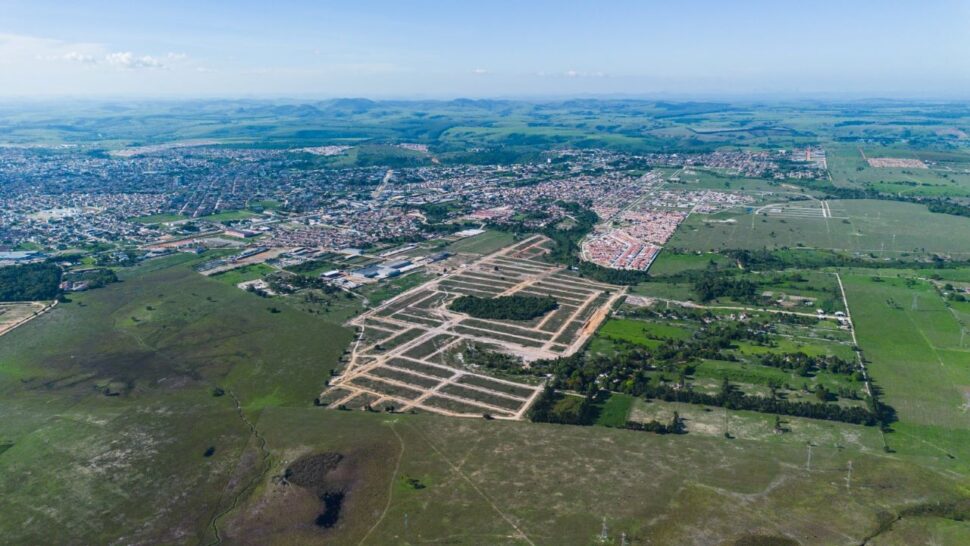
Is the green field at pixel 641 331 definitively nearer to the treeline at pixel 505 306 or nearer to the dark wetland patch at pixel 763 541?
the treeline at pixel 505 306

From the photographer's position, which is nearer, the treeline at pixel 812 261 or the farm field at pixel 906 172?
the treeline at pixel 812 261

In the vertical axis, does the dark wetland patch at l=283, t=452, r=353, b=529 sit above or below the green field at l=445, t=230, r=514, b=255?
below

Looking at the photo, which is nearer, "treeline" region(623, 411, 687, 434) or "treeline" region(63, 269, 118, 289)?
"treeline" region(623, 411, 687, 434)

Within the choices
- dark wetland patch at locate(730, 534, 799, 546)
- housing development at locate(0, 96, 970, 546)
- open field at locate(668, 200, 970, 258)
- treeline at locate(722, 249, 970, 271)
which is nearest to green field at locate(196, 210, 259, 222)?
housing development at locate(0, 96, 970, 546)

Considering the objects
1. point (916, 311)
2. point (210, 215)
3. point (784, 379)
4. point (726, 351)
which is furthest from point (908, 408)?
point (210, 215)

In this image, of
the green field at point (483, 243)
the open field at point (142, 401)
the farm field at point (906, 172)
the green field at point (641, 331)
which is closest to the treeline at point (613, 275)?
the green field at point (641, 331)

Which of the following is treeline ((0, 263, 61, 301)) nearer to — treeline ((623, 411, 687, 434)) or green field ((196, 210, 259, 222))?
green field ((196, 210, 259, 222))
